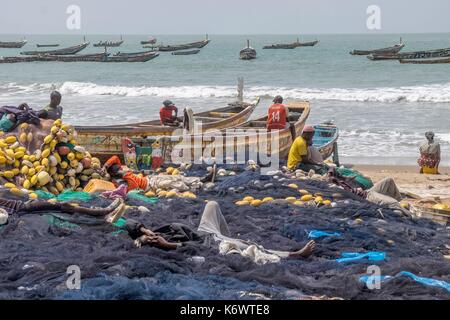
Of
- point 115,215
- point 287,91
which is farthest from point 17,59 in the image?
point 115,215

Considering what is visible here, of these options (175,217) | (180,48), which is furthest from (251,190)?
(180,48)

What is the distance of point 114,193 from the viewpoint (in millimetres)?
8453

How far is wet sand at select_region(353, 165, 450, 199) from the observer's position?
11922 millimetres

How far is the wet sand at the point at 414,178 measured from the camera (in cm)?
1192

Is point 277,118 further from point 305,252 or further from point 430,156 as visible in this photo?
point 305,252

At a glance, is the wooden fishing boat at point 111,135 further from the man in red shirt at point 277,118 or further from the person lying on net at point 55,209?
the person lying on net at point 55,209

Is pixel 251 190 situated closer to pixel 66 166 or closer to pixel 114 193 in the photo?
pixel 114 193

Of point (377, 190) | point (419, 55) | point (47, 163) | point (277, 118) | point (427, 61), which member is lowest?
point (377, 190)

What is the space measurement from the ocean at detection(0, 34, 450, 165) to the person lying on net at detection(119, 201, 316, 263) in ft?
32.7

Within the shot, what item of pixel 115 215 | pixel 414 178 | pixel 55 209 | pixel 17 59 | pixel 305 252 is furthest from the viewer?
pixel 17 59

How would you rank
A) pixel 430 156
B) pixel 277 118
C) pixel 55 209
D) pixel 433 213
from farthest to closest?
pixel 430 156, pixel 277 118, pixel 433 213, pixel 55 209

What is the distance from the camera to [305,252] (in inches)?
243

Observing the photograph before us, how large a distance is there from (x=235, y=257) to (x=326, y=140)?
9.04 metres

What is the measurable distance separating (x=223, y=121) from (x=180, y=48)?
61072 mm
